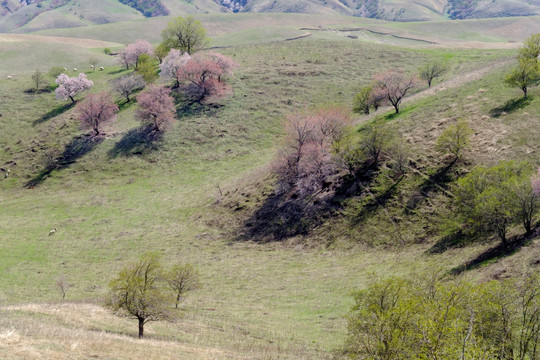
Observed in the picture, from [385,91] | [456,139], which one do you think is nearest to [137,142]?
[385,91]

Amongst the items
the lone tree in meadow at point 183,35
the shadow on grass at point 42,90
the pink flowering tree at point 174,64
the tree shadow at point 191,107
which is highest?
the lone tree in meadow at point 183,35

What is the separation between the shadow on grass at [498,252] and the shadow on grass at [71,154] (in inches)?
2873

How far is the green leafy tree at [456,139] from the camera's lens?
47688 millimetres

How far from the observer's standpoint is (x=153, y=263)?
90.6 ft

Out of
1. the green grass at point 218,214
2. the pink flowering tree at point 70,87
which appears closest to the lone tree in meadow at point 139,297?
the green grass at point 218,214

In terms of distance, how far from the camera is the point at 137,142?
8219 cm

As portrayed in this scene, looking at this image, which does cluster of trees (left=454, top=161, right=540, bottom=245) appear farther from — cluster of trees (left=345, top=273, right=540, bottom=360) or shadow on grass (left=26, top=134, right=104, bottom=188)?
shadow on grass (left=26, top=134, right=104, bottom=188)

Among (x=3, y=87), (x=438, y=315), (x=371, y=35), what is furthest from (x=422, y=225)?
(x=371, y=35)

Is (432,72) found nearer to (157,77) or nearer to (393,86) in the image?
(393,86)

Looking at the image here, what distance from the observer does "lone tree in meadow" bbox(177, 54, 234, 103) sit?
92.4m

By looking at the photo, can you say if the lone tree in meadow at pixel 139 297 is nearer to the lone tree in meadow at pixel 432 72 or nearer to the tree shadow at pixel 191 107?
the tree shadow at pixel 191 107

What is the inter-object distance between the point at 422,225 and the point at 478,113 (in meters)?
24.0

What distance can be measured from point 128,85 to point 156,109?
59.2 ft

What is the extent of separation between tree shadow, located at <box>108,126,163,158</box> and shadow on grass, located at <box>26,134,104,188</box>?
5.25 m
